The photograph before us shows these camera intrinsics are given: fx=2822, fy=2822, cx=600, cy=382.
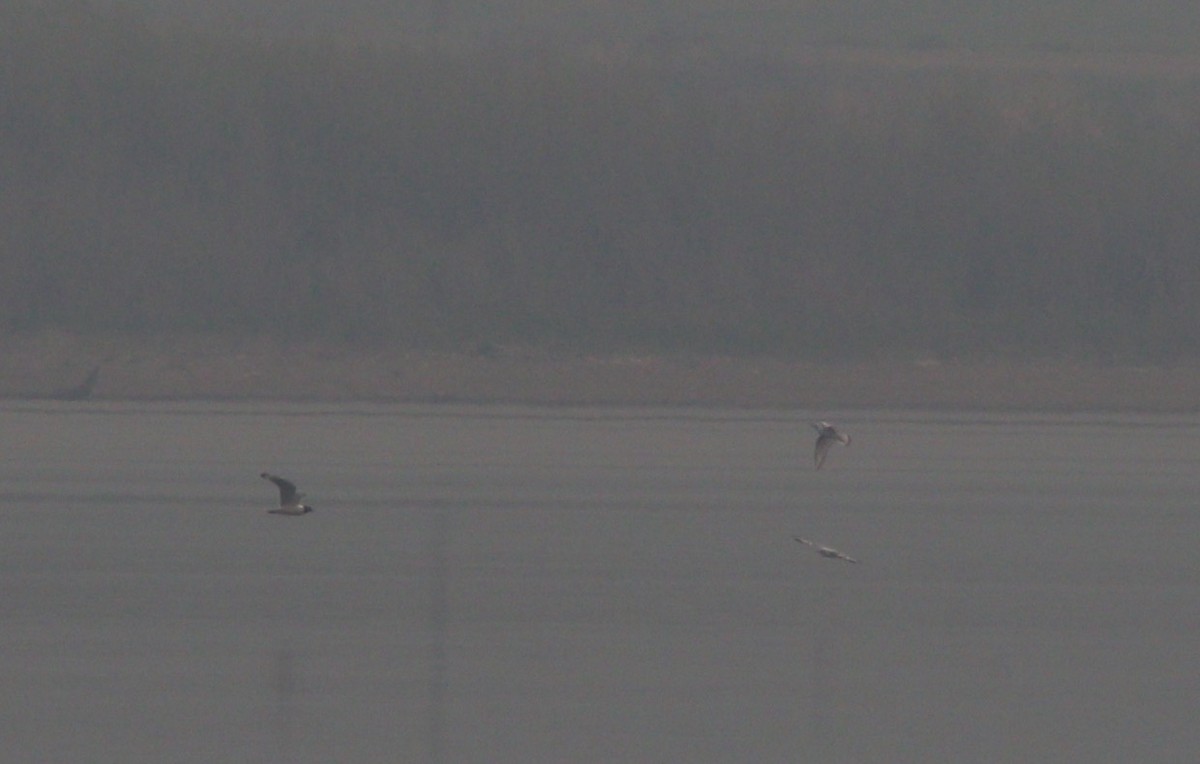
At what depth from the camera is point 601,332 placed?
48906mm

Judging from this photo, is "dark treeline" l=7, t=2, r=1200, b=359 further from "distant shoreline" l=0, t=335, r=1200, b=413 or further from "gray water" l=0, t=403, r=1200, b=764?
"gray water" l=0, t=403, r=1200, b=764

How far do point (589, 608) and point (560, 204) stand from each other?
131ft

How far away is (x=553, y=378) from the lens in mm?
44406

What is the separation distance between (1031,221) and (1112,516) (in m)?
32.3

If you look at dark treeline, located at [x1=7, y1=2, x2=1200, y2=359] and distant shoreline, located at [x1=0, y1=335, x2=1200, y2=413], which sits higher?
dark treeline, located at [x1=7, y1=2, x2=1200, y2=359]

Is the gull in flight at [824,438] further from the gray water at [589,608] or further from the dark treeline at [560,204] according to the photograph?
the dark treeline at [560,204]

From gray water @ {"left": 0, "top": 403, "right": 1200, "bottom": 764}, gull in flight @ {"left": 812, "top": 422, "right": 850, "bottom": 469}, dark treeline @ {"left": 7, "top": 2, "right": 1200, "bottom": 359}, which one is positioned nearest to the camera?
gray water @ {"left": 0, "top": 403, "right": 1200, "bottom": 764}

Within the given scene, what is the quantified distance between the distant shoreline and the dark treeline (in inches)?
45.8

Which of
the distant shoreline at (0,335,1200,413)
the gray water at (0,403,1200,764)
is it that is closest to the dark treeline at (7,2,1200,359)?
the distant shoreline at (0,335,1200,413)

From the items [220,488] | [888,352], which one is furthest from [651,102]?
[220,488]

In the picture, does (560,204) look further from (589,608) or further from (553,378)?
(589,608)

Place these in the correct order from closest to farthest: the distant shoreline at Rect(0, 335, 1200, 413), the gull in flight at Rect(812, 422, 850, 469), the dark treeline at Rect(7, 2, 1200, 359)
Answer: the gull in flight at Rect(812, 422, 850, 469) < the distant shoreline at Rect(0, 335, 1200, 413) < the dark treeline at Rect(7, 2, 1200, 359)

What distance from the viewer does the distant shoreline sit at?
140 ft

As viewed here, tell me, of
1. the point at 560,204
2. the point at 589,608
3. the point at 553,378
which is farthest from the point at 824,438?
the point at 560,204
